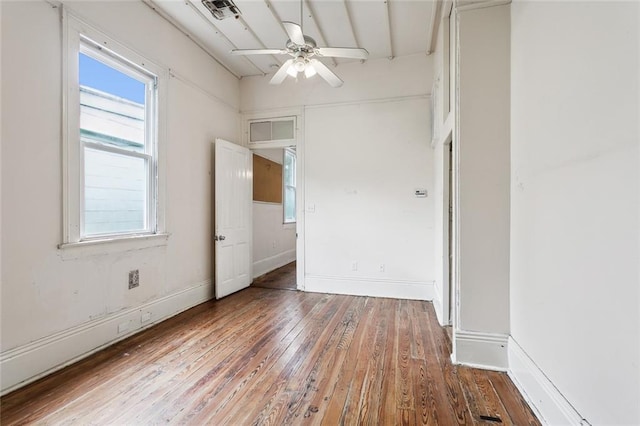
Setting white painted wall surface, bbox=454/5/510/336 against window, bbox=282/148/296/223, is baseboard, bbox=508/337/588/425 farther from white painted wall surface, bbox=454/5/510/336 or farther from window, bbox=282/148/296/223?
window, bbox=282/148/296/223

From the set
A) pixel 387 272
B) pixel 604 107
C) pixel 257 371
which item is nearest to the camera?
pixel 604 107

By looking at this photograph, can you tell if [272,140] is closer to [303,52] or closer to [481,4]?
[303,52]

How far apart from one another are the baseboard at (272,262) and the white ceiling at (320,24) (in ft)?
11.1

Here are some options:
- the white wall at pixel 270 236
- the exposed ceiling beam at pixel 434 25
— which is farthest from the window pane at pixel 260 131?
the exposed ceiling beam at pixel 434 25

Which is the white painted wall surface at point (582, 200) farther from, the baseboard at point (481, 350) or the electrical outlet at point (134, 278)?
the electrical outlet at point (134, 278)

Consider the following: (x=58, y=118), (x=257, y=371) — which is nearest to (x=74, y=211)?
(x=58, y=118)

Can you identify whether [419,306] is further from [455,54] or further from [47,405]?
[47,405]

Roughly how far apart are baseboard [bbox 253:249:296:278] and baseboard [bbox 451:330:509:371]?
3677mm

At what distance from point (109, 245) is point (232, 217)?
1736 millimetres

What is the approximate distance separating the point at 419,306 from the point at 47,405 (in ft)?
11.4

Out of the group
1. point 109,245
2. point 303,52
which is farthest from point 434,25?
point 109,245

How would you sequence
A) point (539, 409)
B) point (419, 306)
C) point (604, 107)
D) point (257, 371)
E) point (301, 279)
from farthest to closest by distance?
point (301, 279) → point (419, 306) → point (257, 371) → point (539, 409) → point (604, 107)

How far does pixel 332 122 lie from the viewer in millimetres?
4281

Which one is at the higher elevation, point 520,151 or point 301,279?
point 520,151
